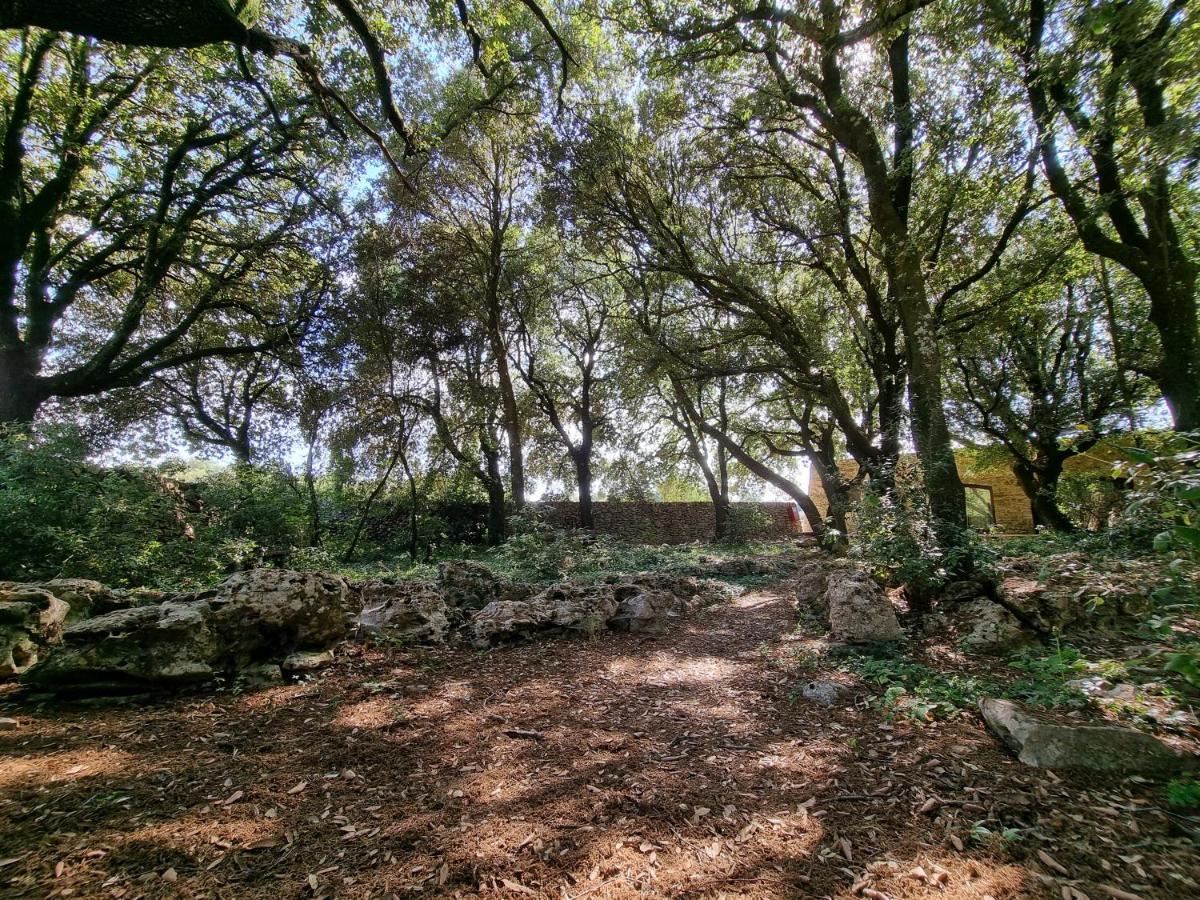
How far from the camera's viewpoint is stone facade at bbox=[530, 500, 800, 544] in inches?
683

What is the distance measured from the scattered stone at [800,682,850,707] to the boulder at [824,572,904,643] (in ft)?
3.21

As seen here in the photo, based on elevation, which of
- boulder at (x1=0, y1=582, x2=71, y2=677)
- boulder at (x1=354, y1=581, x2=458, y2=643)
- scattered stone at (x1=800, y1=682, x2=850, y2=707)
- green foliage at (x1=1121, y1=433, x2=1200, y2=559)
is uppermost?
green foliage at (x1=1121, y1=433, x2=1200, y2=559)

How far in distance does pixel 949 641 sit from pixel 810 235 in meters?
7.70

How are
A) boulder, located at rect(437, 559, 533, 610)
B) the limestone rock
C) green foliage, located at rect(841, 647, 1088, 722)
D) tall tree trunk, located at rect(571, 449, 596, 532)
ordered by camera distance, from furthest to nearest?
1. tall tree trunk, located at rect(571, 449, 596, 532)
2. boulder, located at rect(437, 559, 533, 610)
3. the limestone rock
4. green foliage, located at rect(841, 647, 1088, 722)

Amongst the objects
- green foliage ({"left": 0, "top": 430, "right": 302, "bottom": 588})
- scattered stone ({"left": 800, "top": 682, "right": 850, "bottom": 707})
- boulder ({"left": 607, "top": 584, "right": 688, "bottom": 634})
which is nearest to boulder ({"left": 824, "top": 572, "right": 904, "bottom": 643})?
scattered stone ({"left": 800, "top": 682, "right": 850, "bottom": 707})

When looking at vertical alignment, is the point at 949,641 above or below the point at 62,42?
below

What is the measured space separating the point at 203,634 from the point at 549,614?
3.04 metres

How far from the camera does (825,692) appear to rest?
3.60 metres

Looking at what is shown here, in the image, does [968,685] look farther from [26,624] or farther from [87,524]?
[87,524]

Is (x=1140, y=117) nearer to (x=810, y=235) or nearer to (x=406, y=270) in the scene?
(x=810, y=235)

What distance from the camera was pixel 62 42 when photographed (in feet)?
28.6

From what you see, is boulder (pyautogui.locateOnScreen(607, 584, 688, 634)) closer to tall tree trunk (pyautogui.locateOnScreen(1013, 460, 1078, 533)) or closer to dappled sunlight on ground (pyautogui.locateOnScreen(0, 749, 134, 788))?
dappled sunlight on ground (pyautogui.locateOnScreen(0, 749, 134, 788))

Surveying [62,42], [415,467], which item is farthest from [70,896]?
[62,42]

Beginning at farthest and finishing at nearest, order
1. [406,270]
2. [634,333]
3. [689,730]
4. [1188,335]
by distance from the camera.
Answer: [634,333], [406,270], [1188,335], [689,730]
